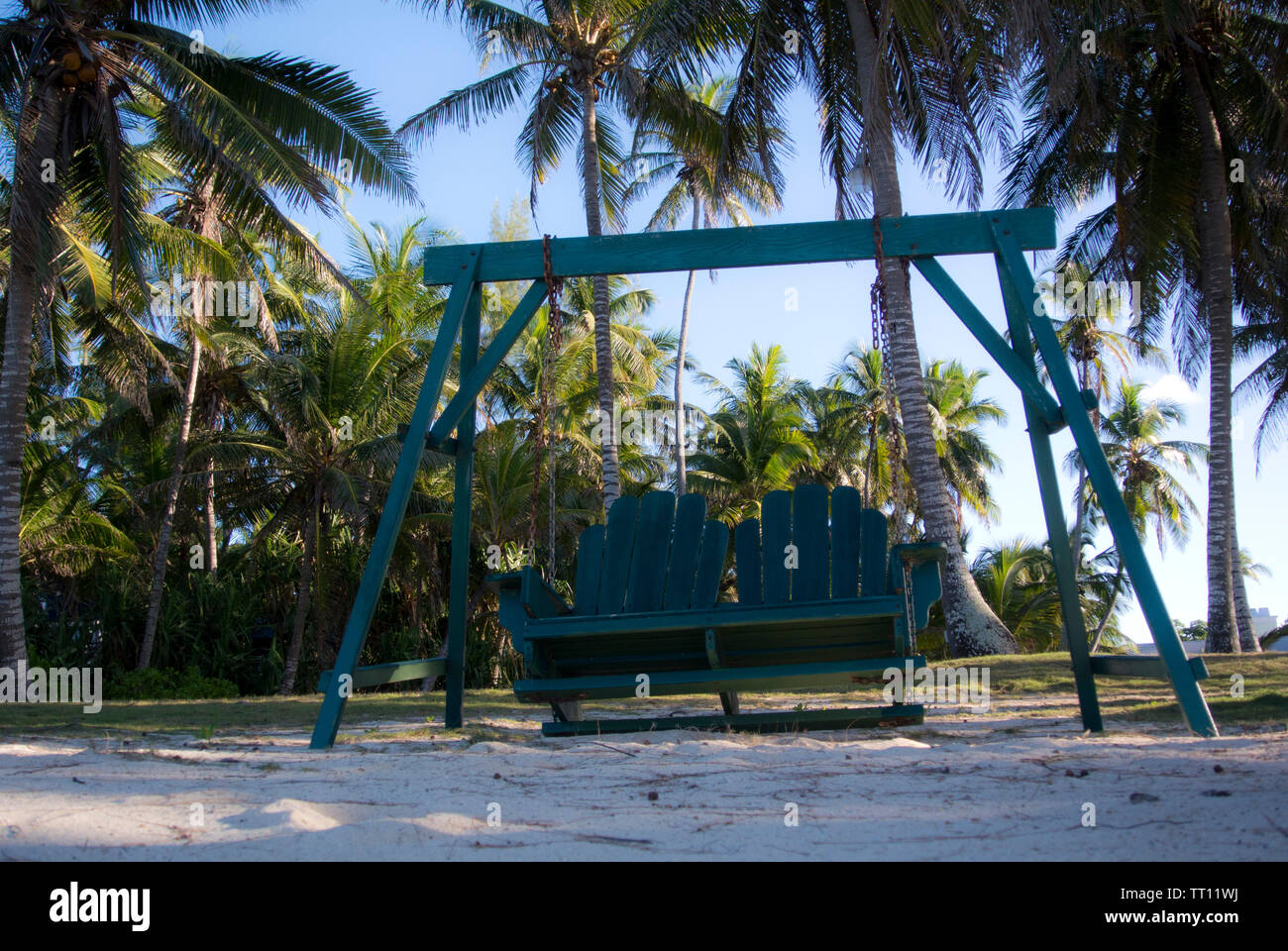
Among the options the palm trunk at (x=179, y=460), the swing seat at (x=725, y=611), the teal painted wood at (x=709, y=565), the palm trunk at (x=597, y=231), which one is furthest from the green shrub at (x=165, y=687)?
the teal painted wood at (x=709, y=565)

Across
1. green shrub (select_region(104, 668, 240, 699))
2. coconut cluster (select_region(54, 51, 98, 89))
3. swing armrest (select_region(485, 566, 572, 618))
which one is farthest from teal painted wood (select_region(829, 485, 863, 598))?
green shrub (select_region(104, 668, 240, 699))

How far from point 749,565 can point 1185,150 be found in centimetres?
1452

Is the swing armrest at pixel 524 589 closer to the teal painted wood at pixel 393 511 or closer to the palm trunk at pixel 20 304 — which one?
the teal painted wood at pixel 393 511

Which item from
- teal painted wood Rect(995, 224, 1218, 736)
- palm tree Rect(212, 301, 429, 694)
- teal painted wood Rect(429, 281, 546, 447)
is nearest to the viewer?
teal painted wood Rect(995, 224, 1218, 736)

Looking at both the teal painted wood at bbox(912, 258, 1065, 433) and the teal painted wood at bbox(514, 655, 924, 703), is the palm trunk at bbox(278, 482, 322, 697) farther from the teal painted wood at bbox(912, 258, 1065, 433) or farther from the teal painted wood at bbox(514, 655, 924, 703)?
the teal painted wood at bbox(912, 258, 1065, 433)

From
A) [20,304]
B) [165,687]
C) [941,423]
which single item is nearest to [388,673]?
[20,304]

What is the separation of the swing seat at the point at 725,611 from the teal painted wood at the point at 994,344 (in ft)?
3.22

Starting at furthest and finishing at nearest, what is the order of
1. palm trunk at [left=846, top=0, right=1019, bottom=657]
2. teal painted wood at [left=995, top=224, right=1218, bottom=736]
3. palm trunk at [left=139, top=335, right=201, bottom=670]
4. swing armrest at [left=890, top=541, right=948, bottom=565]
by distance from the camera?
palm trunk at [left=139, top=335, right=201, bottom=670], palm trunk at [left=846, top=0, right=1019, bottom=657], swing armrest at [left=890, top=541, right=948, bottom=565], teal painted wood at [left=995, top=224, right=1218, bottom=736]

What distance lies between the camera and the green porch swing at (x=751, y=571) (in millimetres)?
4434

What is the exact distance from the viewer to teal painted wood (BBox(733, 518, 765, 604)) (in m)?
4.78

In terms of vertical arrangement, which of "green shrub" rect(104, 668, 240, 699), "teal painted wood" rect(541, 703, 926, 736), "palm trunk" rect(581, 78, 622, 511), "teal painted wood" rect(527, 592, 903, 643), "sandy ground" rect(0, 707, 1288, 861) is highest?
"palm trunk" rect(581, 78, 622, 511)

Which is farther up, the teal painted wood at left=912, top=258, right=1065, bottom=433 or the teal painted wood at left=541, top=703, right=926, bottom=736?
the teal painted wood at left=912, top=258, right=1065, bottom=433

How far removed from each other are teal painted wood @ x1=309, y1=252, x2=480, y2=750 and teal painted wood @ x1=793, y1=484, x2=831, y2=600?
1.88 m
